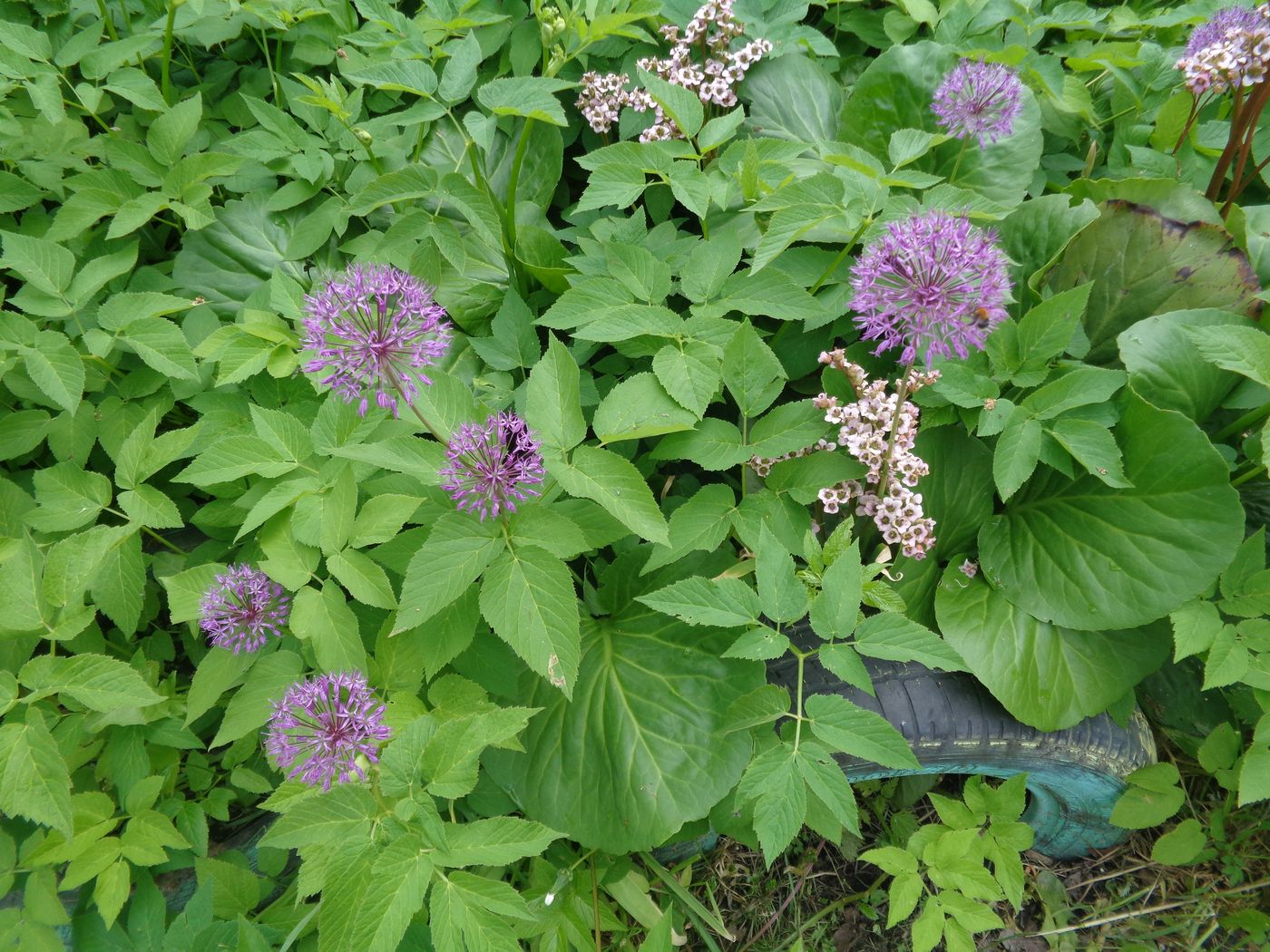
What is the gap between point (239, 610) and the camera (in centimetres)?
170

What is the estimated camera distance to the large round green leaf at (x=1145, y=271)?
195cm

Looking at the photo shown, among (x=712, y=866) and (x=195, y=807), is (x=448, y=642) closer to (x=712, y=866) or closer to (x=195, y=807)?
(x=195, y=807)

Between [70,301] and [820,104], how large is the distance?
2342mm

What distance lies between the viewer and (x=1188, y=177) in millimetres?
2285

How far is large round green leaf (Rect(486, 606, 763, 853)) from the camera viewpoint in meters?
1.79

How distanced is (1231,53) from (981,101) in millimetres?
658

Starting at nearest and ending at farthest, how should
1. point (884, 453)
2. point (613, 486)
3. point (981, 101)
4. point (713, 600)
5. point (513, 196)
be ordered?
point (613, 486)
point (713, 600)
point (884, 453)
point (981, 101)
point (513, 196)

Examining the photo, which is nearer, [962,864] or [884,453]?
[884,453]

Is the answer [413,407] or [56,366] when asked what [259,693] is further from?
[56,366]

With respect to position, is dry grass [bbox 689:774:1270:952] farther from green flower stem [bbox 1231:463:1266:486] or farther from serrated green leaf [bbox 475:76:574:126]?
serrated green leaf [bbox 475:76:574:126]

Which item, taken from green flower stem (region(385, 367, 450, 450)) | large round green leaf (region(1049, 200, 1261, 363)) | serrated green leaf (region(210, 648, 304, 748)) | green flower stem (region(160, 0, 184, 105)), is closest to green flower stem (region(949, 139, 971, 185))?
large round green leaf (region(1049, 200, 1261, 363))

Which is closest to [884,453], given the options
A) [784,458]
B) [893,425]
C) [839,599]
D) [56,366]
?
[893,425]

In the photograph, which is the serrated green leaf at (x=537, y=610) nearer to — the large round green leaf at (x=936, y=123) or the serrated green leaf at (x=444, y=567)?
the serrated green leaf at (x=444, y=567)

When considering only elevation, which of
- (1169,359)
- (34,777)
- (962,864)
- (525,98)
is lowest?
(962,864)
